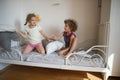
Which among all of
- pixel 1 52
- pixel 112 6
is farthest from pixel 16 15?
pixel 112 6

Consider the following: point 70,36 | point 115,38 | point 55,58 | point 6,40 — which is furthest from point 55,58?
point 115,38

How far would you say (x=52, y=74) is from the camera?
2.35 metres

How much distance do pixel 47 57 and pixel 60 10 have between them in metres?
0.96

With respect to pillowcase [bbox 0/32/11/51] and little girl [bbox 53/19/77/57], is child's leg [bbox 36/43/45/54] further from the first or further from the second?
pillowcase [bbox 0/32/11/51]

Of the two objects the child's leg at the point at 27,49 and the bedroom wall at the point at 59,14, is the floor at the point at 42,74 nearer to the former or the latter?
the child's leg at the point at 27,49

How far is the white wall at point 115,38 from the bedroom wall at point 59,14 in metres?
0.60

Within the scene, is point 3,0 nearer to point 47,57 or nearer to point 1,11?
point 1,11

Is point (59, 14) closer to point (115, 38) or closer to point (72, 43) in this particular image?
point (72, 43)

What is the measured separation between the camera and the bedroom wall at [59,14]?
2525 mm

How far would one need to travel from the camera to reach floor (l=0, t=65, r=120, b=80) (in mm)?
2221

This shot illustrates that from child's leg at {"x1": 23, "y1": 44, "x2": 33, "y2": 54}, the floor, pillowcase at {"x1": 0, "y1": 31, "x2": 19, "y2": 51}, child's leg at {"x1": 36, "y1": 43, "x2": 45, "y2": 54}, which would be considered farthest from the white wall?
pillowcase at {"x1": 0, "y1": 31, "x2": 19, "y2": 51}

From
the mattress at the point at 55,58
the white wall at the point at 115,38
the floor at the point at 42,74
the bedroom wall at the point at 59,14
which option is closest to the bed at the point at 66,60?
the mattress at the point at 55,58

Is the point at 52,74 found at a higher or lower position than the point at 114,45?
lower

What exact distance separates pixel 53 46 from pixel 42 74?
1.64 feet
